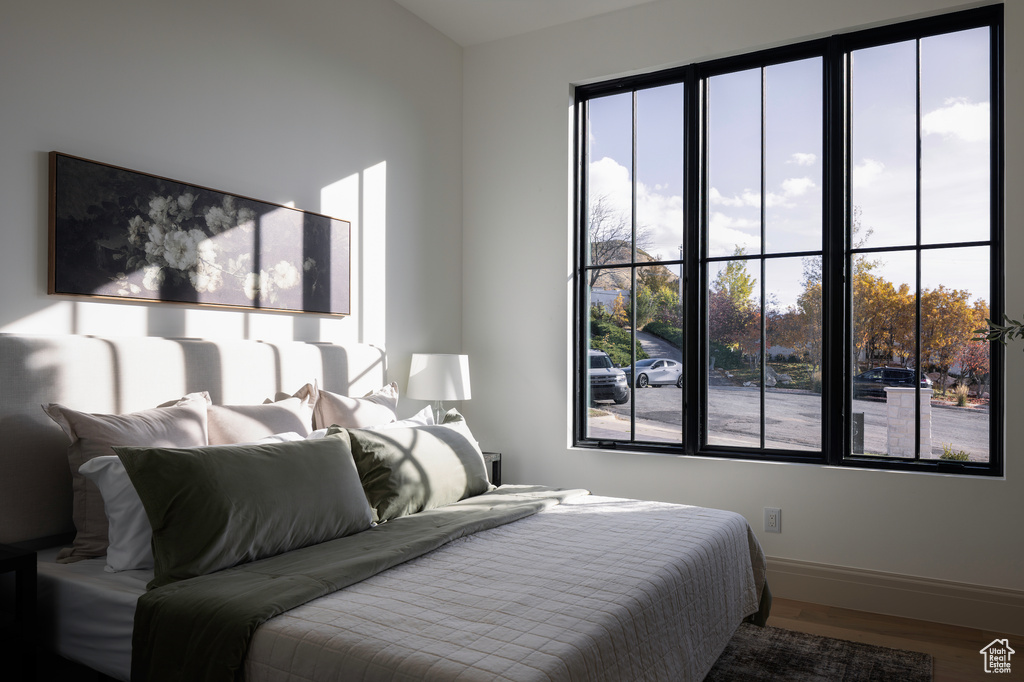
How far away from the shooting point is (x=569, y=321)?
4207 mm

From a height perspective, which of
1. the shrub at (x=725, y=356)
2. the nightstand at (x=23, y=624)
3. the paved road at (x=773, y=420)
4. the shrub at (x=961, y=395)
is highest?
the shrub at (x=725, y=356)

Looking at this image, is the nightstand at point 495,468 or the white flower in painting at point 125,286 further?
the nightstand at point 495,468

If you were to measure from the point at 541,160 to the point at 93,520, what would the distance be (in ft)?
9.99

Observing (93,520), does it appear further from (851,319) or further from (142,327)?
(851,319)

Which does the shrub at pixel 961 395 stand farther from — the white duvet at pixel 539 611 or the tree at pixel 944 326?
the white duvet at pixel 539 611

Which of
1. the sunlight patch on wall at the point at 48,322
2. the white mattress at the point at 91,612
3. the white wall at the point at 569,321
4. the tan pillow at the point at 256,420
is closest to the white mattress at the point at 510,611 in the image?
the white mattress at the point at 91,612

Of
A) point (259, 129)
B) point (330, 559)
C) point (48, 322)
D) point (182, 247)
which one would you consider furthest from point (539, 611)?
point (259, 129)

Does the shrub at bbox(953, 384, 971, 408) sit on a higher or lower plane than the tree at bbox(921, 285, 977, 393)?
lower

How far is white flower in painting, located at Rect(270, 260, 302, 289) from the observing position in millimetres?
3150

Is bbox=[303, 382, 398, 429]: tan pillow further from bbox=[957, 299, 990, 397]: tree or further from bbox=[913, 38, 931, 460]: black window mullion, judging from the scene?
bbox=[957, 299, 990, 397]: tree


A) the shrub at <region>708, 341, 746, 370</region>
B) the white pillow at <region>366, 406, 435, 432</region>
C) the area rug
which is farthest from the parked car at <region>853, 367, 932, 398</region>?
the white pillow at <region>366, 406, 435, 432</region>

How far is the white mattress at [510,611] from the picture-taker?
1.53 meters

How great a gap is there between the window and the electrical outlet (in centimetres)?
29

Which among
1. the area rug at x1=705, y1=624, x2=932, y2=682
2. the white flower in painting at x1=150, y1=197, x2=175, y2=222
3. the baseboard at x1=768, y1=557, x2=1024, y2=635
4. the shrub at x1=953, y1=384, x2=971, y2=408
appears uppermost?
the white flower in painting at x1=150, y1=197, x2=175, y2=222
